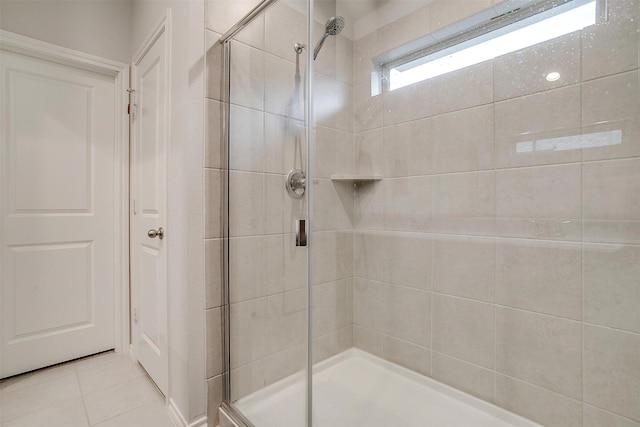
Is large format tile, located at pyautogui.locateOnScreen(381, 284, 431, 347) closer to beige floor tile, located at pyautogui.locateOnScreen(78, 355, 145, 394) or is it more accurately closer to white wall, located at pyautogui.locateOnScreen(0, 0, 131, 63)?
beige floor tile, located at pyautogui.locateOnScreen(78, 355, 145, 394)

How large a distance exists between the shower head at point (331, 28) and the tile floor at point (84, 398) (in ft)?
5.64

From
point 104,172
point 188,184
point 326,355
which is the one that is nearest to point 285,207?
point 188,184

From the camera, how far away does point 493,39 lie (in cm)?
133

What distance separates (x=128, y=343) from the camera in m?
1.94

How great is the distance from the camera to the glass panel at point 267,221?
1.12 m

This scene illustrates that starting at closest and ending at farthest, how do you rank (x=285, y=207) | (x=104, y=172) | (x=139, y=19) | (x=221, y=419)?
(x=285, y=207), (x=221, y=419), (x=139, y=19), (x=104, y=172)

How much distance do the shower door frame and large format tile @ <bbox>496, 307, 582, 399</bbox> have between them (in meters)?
0.84

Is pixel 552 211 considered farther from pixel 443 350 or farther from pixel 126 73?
pixel 126 73

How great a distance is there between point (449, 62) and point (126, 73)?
1957mm

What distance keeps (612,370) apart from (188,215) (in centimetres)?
165

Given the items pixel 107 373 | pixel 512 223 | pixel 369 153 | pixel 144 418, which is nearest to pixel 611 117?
pixel 512 223

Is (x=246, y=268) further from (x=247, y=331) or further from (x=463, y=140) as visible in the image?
(x=463, y=140)

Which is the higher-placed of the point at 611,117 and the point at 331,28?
the point at 331,28

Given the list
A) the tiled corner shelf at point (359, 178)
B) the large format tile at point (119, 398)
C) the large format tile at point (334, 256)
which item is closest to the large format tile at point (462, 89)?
the tiled corner shelf at point (359, 178)
